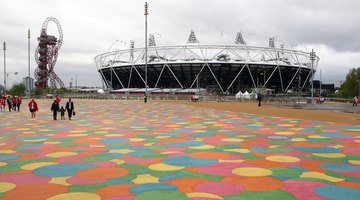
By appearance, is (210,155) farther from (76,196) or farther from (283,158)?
(76,196)

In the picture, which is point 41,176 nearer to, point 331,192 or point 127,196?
point 127,196

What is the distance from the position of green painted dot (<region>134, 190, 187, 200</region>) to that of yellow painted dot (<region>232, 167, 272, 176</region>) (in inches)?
62.2

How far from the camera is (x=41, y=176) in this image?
5.66 meters

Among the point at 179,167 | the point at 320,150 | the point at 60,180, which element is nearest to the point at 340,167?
the point at 320,150

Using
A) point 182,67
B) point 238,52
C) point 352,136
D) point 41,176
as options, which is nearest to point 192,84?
point 182,67

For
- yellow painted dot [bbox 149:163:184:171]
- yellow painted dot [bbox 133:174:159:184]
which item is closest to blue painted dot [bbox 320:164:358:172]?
yellow painted dot [bbox 149:163:184:171]

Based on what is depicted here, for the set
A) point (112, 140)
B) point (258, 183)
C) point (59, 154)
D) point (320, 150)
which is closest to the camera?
point (258, 183)

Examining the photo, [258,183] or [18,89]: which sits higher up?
[18,89]

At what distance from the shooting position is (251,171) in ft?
19.8

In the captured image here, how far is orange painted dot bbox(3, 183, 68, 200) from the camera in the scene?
15.0 feet

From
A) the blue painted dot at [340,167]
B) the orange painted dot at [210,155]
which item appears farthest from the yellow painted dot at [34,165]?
the blue painted dot at [340,167]

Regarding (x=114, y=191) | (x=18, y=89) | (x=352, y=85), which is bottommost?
(x=114, y=191)

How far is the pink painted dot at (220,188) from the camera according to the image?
477 centimetres

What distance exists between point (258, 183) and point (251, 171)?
0.80 m
